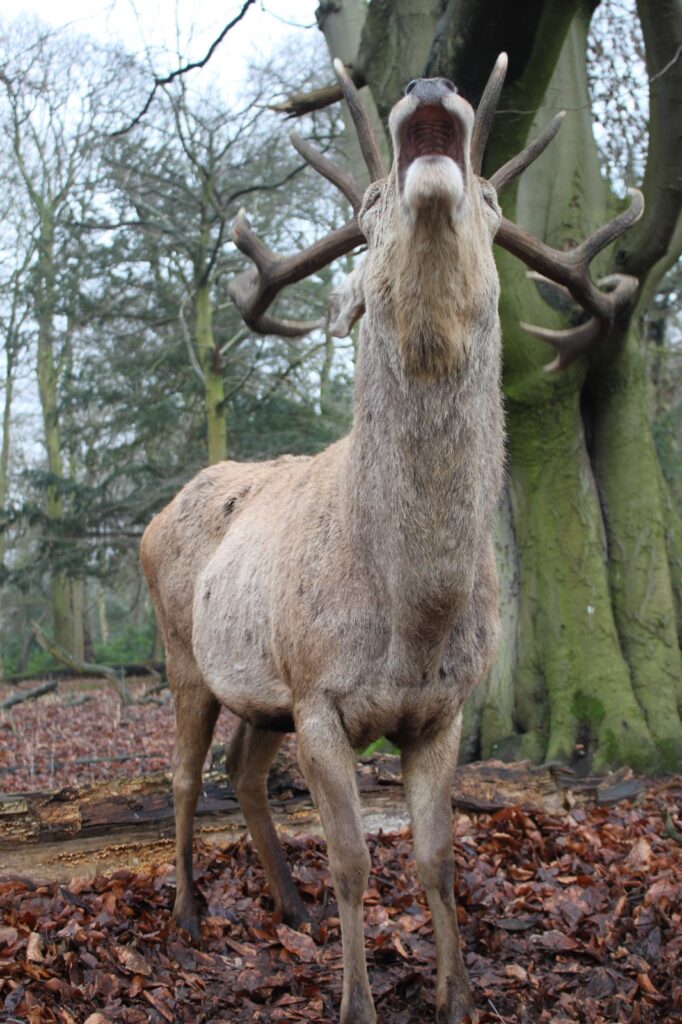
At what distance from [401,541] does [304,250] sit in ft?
7.31

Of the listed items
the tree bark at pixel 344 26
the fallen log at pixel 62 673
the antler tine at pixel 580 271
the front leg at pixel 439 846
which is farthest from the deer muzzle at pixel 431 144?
the fallen log at pixel 62 673

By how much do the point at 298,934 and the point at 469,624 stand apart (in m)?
1.76

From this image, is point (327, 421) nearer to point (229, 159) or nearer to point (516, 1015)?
point (229, 159)

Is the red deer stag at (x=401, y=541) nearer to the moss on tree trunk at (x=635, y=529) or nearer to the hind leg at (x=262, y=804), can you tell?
the hind leg at (x=262, y=804)

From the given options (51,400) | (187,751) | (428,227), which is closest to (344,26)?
(187,751)

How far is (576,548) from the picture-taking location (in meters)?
7.10

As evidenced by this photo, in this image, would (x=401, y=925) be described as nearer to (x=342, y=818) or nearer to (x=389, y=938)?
(x=389, y=938)

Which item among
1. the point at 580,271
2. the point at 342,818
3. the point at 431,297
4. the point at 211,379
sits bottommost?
the point at 342,818

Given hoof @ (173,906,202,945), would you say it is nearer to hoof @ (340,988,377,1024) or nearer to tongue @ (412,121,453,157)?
hoof @ (340,988,377,1024)

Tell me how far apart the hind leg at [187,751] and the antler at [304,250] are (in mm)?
1888

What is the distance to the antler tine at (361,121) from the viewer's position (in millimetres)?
3818

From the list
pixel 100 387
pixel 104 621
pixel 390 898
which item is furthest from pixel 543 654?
pixel 104 621

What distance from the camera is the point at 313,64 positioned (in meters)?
14.8

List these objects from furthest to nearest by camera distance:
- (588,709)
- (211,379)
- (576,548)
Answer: (211,379) < (576,548) < (588,709)
